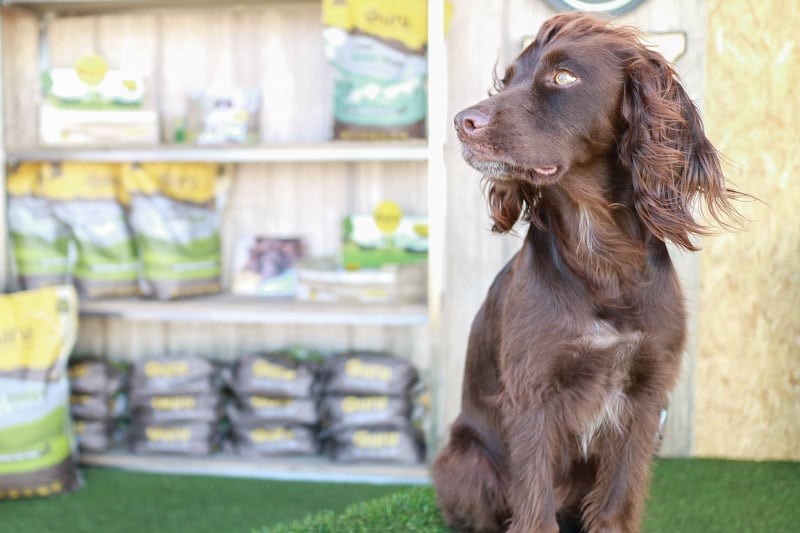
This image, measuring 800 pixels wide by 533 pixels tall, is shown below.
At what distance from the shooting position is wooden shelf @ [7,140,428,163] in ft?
7.88

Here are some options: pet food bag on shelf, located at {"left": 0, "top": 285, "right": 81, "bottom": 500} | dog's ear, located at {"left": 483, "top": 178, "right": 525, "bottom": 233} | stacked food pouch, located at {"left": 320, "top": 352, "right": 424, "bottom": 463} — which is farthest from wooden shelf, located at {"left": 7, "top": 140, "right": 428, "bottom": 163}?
dog's ear, located at {"left": 483, "top": 178, "right": 525, "bottom": 233}

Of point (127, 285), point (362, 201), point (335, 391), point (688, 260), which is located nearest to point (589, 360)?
point (688, 260)

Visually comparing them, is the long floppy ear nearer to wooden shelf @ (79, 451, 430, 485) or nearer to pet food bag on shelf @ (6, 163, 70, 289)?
wooden shelf @ (79, 451, 430, 485)

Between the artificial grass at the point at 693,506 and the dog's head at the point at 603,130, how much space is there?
35.4 inches

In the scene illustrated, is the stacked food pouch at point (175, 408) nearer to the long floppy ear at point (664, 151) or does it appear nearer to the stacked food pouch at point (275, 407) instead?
the stacked food pouch at point (275, 407)

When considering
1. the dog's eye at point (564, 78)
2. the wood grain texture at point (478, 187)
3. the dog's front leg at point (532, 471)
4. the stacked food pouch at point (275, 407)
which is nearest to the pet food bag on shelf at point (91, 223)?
the stacked food pouch at point (275, 407)

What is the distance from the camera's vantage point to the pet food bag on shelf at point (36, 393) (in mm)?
2285

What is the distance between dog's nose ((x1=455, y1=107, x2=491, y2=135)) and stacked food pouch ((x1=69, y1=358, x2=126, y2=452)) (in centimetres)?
199

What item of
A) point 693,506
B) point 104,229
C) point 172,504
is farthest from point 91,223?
point 693,506

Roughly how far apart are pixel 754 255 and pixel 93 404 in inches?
90.8

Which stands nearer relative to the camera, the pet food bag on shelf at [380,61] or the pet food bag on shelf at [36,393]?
the pet food bag on shelf at [36,393]

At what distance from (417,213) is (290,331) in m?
0.68

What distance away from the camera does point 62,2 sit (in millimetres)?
2709

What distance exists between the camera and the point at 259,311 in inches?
100
